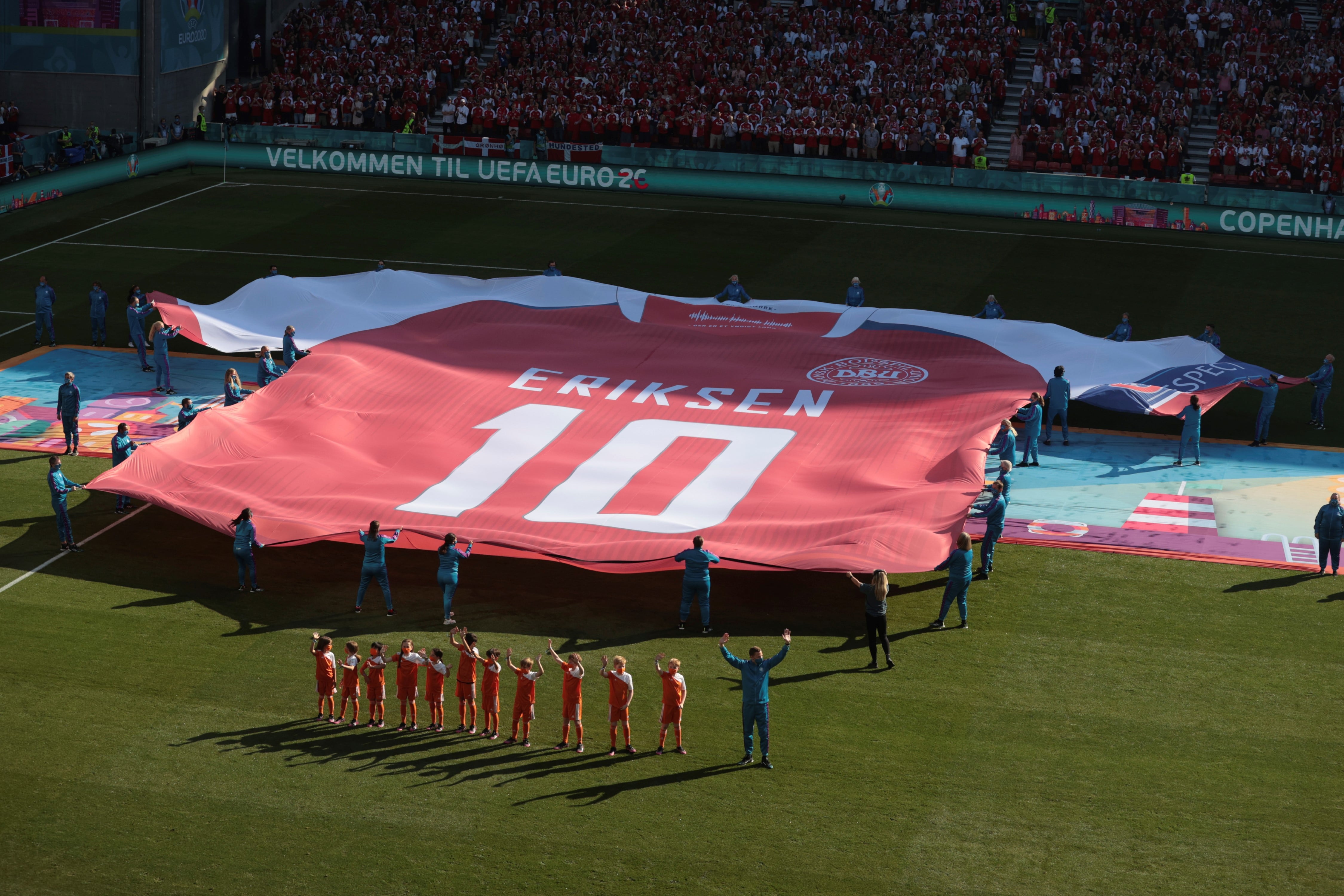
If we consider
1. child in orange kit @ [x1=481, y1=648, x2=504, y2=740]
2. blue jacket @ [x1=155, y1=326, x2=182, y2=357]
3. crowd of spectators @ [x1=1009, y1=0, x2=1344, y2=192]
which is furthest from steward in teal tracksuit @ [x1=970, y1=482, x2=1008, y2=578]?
crowd of spectators @ [x1=1009, y1=0, x2=1344, y2=192]

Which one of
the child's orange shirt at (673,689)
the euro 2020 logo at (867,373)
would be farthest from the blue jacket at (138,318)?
the child's orange shirt at (673,689)

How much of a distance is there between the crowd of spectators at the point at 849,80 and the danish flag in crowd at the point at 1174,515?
23105mm

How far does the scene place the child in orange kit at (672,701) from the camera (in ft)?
58.3

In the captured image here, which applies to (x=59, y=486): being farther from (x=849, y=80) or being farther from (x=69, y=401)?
(x=849, y=80)

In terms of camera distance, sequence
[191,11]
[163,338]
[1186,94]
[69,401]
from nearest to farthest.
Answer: [69,401]
[163,338]
[1186,94]
[191,11]

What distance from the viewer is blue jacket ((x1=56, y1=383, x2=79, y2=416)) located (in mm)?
28375

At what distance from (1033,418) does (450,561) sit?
488 inches

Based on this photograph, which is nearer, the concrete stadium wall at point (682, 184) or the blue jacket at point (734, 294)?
the blue jacket at point (734, 294)

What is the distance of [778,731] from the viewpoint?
18688mm

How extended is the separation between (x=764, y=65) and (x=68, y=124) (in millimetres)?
25344

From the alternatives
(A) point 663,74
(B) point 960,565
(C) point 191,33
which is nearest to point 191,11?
(C) point 191,33

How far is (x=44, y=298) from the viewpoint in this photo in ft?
115

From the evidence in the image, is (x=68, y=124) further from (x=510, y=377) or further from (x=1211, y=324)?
(x=1211, y=324)

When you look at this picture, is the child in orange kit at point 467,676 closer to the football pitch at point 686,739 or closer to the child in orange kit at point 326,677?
the football pitch at point 686,739
